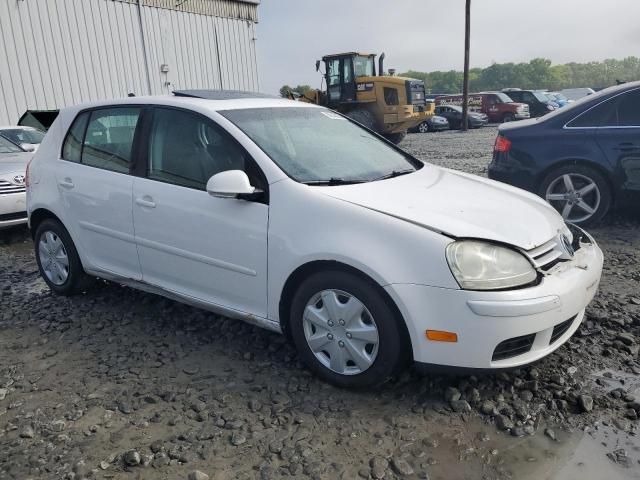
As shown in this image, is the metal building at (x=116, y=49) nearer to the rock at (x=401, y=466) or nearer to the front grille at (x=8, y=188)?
the front grille at (x=8, y=188)

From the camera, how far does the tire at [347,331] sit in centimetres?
269

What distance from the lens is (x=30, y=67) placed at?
14227 millimetres

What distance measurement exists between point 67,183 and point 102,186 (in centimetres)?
46

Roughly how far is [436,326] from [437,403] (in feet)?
1.59

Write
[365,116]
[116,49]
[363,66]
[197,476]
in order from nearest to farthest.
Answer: [197,476]
[116,49]
[365,116]
[363,66]

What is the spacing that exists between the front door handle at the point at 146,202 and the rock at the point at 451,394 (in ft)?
6.84

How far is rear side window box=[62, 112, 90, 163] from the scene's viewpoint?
4.21 metres

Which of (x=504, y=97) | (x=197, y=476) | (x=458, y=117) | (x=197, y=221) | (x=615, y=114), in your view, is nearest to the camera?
(x=197, y=476)

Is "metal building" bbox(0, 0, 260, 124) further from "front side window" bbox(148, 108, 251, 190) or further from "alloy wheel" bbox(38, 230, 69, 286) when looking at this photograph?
"front side window" bbox(148, 108, 251, 190)

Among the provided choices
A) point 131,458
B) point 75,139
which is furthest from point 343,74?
point 131,458

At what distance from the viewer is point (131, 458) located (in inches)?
96.0

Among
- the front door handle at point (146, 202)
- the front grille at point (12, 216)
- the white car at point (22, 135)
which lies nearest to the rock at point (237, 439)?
the front door handle at point (146, 202)

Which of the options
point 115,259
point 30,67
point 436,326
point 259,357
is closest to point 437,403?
point 436,326

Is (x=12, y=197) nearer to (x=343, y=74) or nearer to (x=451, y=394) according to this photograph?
(x=451, y=394)
